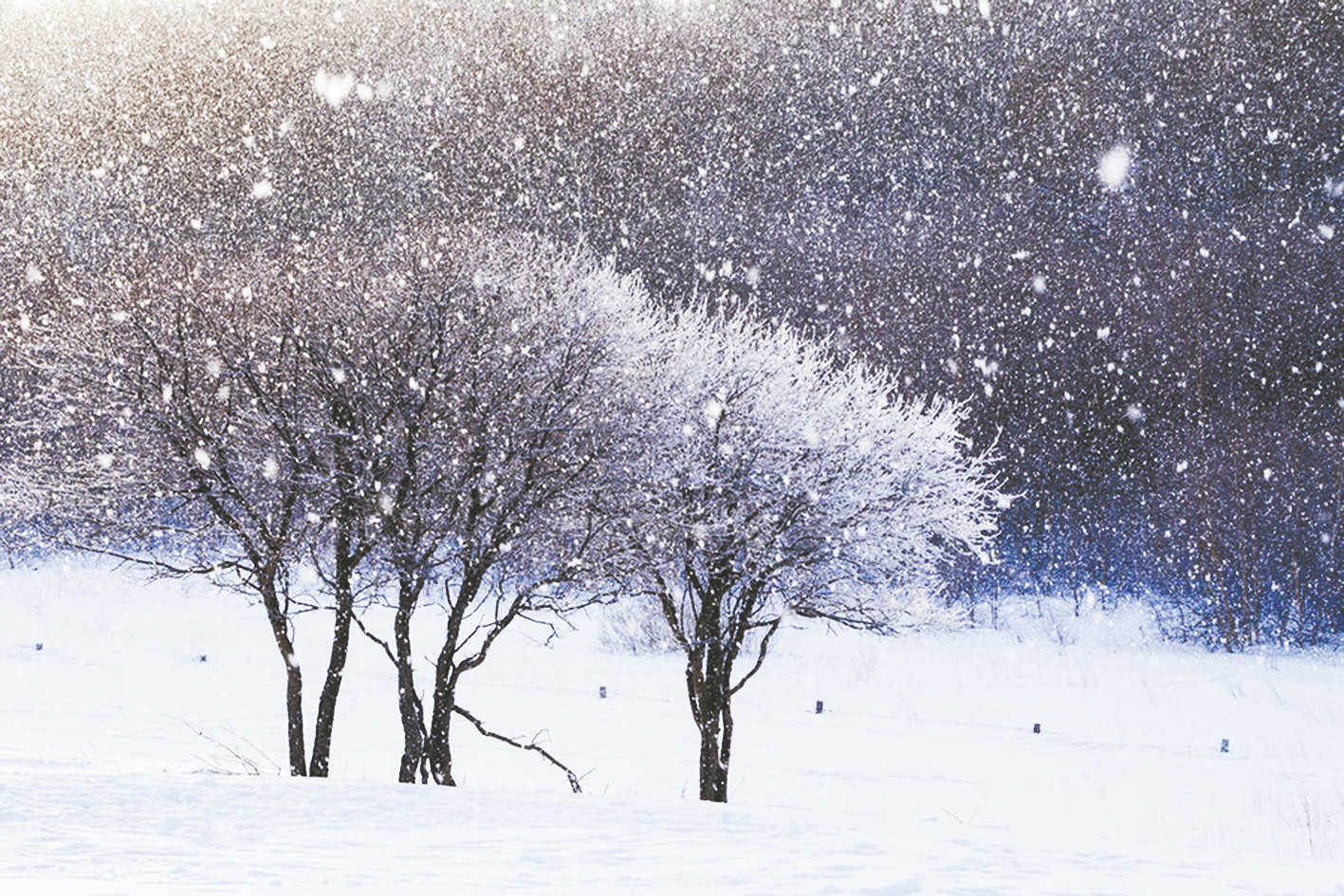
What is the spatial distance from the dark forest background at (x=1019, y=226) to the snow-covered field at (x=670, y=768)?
7.25 meters

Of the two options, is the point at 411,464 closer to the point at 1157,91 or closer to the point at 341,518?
the point at 341,518

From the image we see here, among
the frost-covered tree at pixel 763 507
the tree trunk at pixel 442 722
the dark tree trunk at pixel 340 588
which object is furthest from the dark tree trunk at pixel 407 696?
the frost-covered tree at pixel 763 507

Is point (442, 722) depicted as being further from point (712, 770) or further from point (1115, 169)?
point (1115, 169)

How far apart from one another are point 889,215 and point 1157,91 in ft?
243

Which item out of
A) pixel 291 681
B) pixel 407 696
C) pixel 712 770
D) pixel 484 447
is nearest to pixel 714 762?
pixel 712 770

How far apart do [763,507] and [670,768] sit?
704cm

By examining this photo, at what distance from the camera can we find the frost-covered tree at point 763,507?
1628 cm

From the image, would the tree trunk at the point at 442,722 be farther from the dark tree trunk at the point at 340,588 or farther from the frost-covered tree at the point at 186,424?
the frost-covered tree at the point at 186,424

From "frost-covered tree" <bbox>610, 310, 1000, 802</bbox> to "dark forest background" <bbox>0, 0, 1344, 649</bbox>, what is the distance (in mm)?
6105

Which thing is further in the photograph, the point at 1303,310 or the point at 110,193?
the point at 110,193

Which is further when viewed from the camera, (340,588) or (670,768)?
(670,768)

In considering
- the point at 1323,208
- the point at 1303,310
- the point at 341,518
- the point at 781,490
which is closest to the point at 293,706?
the point at 341,518

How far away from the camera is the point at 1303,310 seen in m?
69.8

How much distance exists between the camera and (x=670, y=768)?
20.9 m
